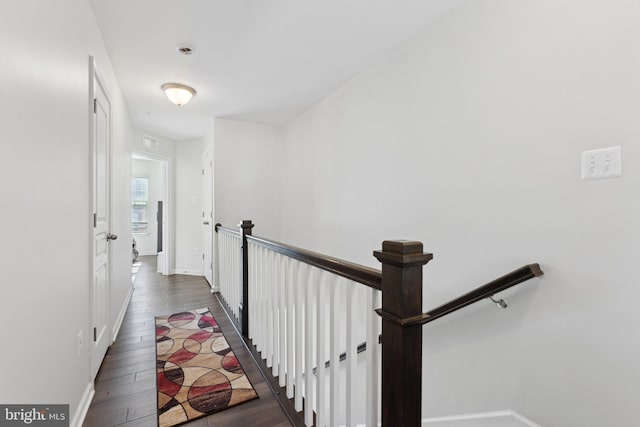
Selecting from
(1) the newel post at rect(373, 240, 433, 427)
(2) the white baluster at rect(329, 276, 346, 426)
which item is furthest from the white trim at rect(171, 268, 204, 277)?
(1) the newel post at rect(373, 240, 433, 427)

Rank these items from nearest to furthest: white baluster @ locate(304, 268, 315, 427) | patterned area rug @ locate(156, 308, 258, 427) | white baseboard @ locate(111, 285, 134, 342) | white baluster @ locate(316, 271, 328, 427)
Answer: white baluster @ locate(316, 271, 328, 427) → white baluster @ locate(304, 268, 315, 427) → patterned area rug @ locate(156, 308, 258, 427) → white baseboard @ locate(111, 285, 134, 342)

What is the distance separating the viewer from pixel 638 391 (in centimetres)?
116

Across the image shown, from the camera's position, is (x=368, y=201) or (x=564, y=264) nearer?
(x=564, y=264)

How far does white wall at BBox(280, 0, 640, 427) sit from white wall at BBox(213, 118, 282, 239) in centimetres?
237

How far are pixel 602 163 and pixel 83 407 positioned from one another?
117 inches

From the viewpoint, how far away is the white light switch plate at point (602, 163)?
1.20 meters

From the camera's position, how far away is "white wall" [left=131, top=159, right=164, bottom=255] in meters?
7.38

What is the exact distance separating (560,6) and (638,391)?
175 centimetres

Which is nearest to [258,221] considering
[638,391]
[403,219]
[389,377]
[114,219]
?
[114,219]

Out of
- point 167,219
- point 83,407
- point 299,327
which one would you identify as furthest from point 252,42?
point 167,219

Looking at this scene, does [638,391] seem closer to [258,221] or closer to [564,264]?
[564,264]

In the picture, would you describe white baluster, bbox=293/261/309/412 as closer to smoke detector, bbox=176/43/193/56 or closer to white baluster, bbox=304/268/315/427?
white baluster, bbox=304/268/315/427

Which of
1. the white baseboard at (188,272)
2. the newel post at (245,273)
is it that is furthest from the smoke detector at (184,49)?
the white baseboard at (188,272)

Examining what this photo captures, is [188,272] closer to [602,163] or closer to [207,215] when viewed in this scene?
[207,215]
